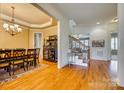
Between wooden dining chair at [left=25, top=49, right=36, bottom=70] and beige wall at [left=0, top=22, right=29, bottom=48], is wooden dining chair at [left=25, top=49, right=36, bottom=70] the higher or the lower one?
the lower one

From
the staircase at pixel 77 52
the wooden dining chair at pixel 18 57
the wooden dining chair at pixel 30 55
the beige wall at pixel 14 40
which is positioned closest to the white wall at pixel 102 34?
the staircase at pixel 77 52

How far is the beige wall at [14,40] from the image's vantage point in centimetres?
685

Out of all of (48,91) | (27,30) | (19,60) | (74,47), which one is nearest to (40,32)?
(27,30)

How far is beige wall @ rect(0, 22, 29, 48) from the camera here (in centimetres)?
685

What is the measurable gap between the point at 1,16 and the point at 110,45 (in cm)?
761

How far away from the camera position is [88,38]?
32.1 ft

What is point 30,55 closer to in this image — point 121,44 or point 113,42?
point 121,44

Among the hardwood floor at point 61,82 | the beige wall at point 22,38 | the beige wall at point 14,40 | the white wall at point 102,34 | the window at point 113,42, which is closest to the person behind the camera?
the hardwood floor at point 61,82

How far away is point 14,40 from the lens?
25.7 feet

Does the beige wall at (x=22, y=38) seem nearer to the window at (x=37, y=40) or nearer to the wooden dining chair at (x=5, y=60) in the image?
the window at (x=37, y=40)

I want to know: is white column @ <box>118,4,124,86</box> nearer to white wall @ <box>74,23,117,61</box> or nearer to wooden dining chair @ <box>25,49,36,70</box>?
wooden dining chair @ <box>25,49,36,70</box>

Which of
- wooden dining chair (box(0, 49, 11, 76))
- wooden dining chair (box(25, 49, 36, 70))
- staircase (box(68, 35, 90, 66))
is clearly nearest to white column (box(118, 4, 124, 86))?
wooden dining chair (box(0, 49, 11, 76))

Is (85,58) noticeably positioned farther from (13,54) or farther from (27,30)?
(27,30)

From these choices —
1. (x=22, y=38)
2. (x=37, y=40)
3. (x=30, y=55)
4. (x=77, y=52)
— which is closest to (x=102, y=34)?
Answer: (x=77, y=52)
